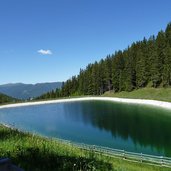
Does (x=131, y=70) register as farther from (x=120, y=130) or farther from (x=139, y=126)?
(x=120, y=130)

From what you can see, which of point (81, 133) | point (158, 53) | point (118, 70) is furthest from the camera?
point (118, 70)

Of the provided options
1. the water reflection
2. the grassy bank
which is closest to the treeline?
the grassy bank

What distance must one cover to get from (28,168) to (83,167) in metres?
2.08

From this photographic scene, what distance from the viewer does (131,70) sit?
122125 mm

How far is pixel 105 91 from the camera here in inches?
5571

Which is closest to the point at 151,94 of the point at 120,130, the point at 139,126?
the point at 139,126

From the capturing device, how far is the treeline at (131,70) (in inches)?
4303

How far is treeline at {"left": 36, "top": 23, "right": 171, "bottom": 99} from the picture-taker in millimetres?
109294

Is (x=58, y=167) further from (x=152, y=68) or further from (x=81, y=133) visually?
(x=152, y=68)

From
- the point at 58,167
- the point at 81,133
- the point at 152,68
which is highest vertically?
the point at 152,68

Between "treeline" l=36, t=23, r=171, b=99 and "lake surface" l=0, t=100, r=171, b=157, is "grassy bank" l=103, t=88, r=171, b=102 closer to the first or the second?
"treeline" l=36, t=23, r=171, b=99

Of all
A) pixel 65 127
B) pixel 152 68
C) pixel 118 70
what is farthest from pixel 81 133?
pixel 118 70

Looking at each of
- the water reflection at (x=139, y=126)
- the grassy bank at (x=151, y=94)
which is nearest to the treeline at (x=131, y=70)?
the grassy bank at (x=151, y=94)

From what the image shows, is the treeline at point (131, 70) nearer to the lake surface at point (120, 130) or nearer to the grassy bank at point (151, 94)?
the grassy bank at point (151, 94)
